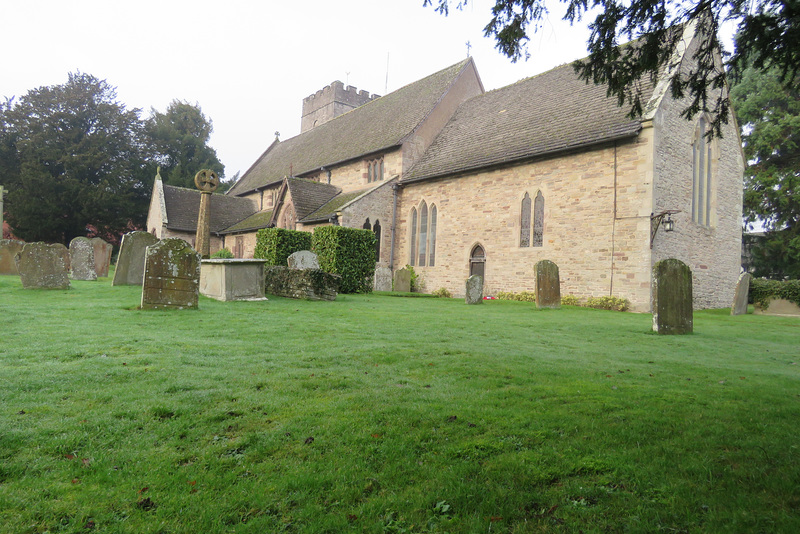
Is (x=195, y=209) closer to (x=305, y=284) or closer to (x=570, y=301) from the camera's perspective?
(x=305, y=284)

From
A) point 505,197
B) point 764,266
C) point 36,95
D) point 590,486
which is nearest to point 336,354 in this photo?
point 590,486

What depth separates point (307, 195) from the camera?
26.0 meters

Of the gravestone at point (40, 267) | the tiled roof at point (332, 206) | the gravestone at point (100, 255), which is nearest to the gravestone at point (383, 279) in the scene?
the tiled roof at point (332, 206)

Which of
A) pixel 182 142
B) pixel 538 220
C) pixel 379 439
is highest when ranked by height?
pixel 182 142

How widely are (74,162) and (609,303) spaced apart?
40.3 meters

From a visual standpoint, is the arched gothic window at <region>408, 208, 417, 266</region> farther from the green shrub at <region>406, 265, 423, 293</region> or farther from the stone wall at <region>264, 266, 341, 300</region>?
the stone wall at <region>264, 266, 341, 300</region>

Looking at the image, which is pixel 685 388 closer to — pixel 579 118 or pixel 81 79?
pixel 579 118

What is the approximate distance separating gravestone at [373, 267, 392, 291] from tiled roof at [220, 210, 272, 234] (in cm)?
898

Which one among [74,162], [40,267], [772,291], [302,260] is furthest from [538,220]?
[74,162]

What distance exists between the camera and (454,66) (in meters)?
27.5

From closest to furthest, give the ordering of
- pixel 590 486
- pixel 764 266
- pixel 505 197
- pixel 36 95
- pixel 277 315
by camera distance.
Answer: pixel 590 486 → pixel 277 315 → pixel 505 197 → pixel 764 266 → pixel 36 95

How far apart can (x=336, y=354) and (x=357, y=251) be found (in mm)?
12107

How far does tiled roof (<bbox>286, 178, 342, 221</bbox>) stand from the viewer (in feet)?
82.8

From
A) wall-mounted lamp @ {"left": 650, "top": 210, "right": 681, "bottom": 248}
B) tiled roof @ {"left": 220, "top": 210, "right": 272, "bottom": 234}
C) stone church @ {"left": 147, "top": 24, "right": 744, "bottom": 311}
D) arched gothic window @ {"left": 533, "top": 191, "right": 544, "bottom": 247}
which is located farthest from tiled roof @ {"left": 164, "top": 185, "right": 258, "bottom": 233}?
wall-mounted lamp @ {"left": 650, "top": 210, "right": 681, "bottom": 248}
